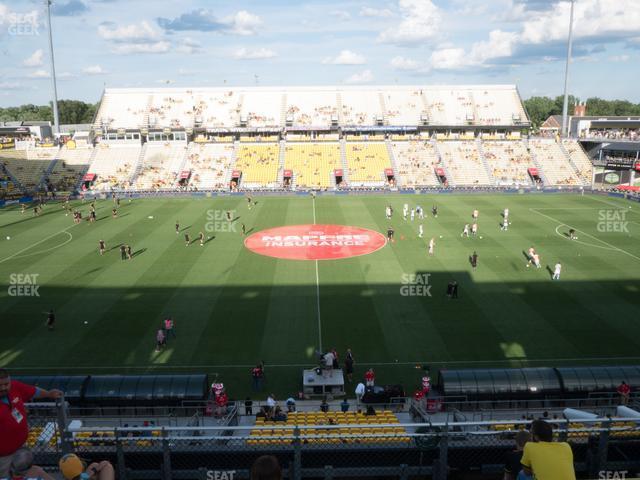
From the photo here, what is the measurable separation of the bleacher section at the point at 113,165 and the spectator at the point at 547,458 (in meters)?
67.9

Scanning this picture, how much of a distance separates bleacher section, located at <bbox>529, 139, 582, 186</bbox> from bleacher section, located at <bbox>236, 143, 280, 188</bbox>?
38060 millimetres

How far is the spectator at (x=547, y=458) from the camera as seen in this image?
5.57 m

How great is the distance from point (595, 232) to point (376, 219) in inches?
743

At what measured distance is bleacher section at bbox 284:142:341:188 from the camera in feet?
226

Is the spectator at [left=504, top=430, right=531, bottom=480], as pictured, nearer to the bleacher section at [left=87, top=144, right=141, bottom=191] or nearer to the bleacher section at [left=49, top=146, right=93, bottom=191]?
the bleacher section at [left=87, top=144, right=141, bottom=191]

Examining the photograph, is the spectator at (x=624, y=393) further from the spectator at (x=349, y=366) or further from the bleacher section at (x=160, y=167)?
the bleacher section at (x=160, y=167)

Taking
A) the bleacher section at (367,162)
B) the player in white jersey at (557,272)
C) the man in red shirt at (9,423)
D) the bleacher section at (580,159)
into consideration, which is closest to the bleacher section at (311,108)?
the bleacher section at (367,162)

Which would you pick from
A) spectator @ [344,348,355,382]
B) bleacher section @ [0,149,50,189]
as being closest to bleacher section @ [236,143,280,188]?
bleacher section @ [0,149,50,189]

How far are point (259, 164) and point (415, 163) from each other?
22671mm

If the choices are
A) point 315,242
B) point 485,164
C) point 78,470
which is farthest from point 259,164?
point 78,470

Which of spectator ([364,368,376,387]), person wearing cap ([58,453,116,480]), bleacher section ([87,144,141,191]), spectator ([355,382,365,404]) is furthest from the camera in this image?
bleacher section ([87,144,141,191])

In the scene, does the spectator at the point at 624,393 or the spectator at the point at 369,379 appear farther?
the spectator at the point at 369,379

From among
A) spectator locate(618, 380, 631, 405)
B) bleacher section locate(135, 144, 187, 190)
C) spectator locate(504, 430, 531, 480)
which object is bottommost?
spectator locate(618, 380, 631, 405)

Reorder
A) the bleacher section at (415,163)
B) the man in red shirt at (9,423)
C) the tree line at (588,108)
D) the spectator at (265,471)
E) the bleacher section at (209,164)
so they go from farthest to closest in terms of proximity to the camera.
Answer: the tree line at (588,108) < the bleacher section at (415,163) < the bleacher section at (209,164) < the man in red shirt at (9,423) < the spectator at (265,471)
